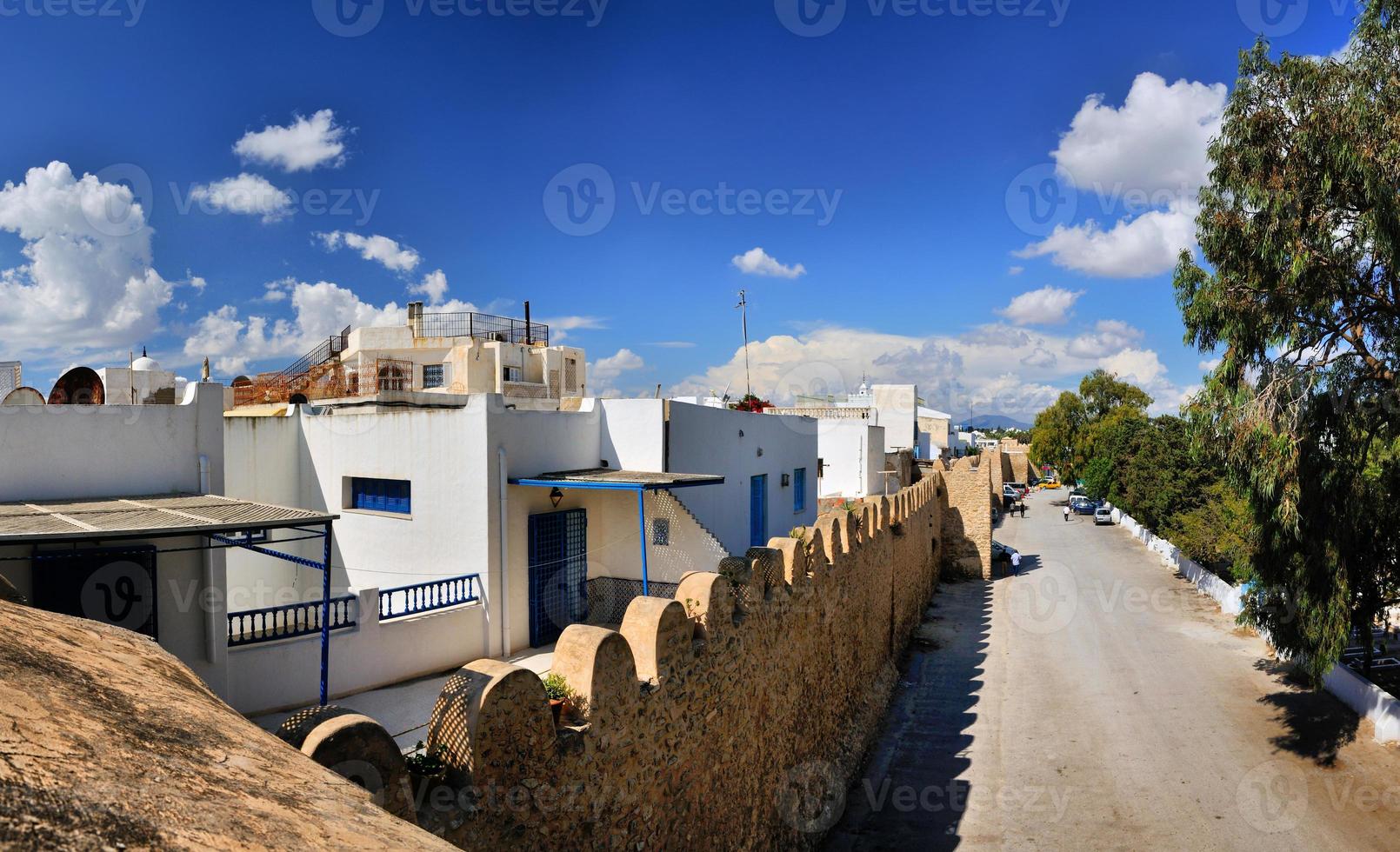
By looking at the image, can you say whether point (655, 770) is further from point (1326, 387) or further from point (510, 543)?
point (1326, 387)

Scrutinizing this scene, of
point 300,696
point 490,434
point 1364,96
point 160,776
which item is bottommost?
point 300,696

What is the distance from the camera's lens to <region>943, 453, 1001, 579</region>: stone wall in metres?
25.6

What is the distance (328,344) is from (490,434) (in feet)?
61.8

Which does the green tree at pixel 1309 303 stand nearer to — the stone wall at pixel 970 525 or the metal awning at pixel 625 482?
the metal awning at pixel 625 482

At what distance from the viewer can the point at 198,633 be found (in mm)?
7781

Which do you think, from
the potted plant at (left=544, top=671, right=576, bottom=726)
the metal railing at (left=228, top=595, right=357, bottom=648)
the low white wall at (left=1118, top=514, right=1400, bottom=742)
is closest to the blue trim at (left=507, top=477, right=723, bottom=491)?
the metal railing at (left=228, top=595, right=357, bottom=648)

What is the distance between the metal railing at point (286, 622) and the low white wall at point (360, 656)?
0.27 feet

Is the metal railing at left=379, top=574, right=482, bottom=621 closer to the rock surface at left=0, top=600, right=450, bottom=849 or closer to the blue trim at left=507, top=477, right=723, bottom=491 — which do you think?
the blue trim at left=507, top=477, right=723, bottom=491

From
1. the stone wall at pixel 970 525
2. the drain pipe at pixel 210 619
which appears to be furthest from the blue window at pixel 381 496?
the stone wall at pixel 970 525

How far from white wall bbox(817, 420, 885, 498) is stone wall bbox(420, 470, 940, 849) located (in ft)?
56.4

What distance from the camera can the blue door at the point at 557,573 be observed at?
11352mm

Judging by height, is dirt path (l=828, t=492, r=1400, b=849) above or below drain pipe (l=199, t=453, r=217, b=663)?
→ below

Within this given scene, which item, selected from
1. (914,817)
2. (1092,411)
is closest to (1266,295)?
(914,817)

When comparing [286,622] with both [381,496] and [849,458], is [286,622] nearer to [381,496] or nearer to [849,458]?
[381,496]
